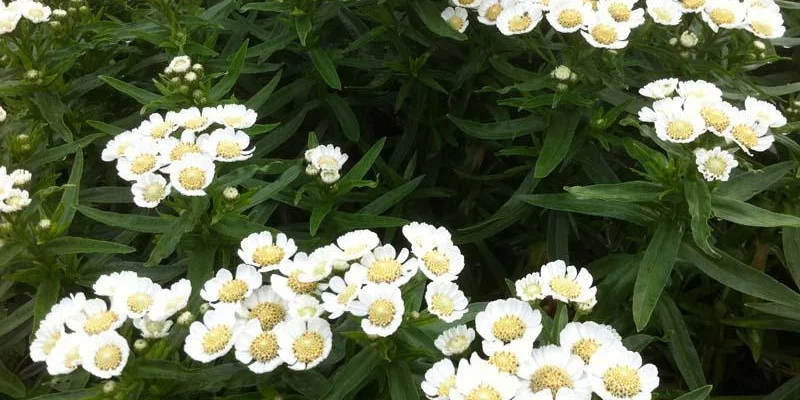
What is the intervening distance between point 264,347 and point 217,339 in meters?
0.14

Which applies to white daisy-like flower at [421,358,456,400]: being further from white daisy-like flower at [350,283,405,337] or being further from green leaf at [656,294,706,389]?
green leaf at [656,294,706,389]

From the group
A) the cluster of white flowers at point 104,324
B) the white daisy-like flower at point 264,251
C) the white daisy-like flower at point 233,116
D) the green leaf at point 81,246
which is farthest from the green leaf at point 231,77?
the cluster of white flowers at point 104,324

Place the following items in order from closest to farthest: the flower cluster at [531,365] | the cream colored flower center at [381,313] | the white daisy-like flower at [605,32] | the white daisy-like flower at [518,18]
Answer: the flower cluster at [531,365] < the cream colored flower center at [381,313] < the white daisy-like flower at [605,32] < the white daisy-like flower at [518,18]

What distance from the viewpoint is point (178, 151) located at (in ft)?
7.68

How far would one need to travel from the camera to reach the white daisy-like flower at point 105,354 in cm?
185

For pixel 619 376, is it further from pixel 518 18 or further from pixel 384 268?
pixel 518 18

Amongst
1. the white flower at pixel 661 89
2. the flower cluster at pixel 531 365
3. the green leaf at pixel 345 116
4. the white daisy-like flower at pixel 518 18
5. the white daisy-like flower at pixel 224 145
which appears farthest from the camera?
the green leaf at pixel 345 116

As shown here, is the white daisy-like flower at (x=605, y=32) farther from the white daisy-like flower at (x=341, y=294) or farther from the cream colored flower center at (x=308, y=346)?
the cream colored flower center at (x=308, y=346)

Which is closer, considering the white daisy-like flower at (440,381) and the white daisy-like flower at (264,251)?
the white daisy-like flower at (440,381)

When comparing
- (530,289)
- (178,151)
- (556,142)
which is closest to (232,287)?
(178,151)

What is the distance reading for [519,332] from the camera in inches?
73.9

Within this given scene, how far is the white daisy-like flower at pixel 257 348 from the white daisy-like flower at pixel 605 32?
5.32 feet

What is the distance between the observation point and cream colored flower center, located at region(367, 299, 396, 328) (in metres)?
1.83

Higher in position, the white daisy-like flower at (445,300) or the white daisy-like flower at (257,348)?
the white daisy-like flower at (445,300)
